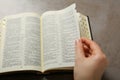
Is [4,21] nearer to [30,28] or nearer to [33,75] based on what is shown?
[30,28]

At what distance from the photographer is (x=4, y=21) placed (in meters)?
1.00

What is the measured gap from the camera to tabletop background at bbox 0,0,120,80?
2.87ft

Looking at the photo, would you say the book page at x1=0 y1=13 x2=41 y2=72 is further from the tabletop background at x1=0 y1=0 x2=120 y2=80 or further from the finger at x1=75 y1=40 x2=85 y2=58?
the finger at x1=75 y1=40 x2=85 y2=58

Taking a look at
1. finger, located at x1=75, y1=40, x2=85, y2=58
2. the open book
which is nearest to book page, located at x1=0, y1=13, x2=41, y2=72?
the open book

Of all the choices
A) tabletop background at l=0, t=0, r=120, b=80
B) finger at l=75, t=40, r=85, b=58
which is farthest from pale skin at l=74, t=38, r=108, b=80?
tabletop background at l=0, t=0, r=120, b=80

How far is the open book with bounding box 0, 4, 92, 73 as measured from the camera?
0.86 metres

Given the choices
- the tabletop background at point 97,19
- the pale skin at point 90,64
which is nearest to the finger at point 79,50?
the pale skin at point 90,64

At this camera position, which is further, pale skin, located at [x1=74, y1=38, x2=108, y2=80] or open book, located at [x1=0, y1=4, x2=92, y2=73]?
open book, located at [x1=0, y1=4, x2=92, y2=73]

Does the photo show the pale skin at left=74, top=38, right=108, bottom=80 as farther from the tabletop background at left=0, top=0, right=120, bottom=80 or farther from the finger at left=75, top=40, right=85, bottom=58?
the tabletop background at left=0, top=0, right=120, bottom=80

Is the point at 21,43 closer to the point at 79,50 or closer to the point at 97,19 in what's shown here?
the point at 79,50

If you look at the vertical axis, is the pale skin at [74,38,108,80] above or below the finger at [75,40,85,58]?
below

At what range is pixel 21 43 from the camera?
916mm

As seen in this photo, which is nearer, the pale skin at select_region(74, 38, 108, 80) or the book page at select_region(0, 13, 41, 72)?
the pale skin at select_region(74, 38, 108, 80)

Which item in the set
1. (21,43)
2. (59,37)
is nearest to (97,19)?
(59,37)
